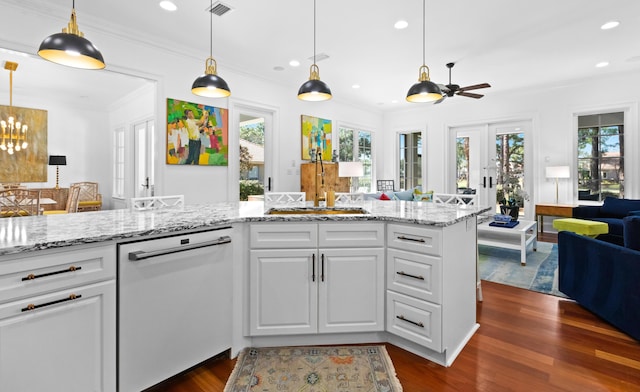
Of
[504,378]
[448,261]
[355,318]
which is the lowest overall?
[504,378]

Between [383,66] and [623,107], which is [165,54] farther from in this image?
[623,107]

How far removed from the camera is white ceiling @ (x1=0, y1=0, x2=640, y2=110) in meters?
3.40

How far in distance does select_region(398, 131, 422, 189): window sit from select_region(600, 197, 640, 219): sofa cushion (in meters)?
3.65

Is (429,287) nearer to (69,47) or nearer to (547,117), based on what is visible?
(69,47)

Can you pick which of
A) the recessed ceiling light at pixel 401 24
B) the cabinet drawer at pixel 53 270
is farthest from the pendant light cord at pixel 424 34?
the cabinet drawer at pixel 53 270

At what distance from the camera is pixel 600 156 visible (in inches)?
236

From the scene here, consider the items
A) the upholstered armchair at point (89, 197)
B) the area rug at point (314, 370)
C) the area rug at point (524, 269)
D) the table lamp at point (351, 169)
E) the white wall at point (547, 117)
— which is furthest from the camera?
the upholstered armchair at point (89, 197)

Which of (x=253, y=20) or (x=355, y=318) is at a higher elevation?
(x=253, y=20)

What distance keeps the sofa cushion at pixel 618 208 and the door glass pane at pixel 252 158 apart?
554 centimetres

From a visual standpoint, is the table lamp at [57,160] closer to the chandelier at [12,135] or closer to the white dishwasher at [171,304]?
the chandelier at [12,135]

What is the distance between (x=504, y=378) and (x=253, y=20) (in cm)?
395

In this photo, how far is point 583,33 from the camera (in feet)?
13.3

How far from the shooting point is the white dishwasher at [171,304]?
1575 millimetres

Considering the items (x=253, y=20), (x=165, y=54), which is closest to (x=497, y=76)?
(x=253, y=20)
